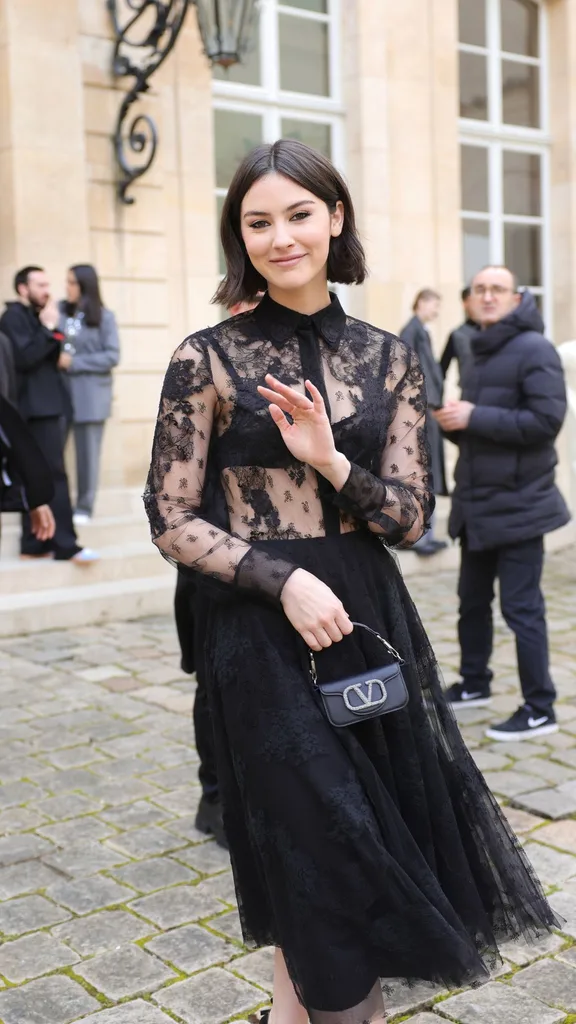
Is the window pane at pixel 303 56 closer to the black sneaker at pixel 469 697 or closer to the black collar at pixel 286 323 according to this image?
the black sneaker at pixel 469 697

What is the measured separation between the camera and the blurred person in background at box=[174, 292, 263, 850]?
3613mm

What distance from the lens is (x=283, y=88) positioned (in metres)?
10.4

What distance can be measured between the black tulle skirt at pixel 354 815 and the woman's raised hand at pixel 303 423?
0.64ft

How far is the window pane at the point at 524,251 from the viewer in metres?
12.3

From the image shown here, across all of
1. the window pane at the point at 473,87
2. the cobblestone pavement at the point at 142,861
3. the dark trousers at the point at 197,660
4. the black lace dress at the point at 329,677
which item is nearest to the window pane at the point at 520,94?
the window pane at the point at 473,87

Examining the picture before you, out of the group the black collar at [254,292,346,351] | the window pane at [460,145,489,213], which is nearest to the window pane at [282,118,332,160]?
the window pane at [460,145,489,213]

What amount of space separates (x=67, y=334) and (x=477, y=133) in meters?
5.74

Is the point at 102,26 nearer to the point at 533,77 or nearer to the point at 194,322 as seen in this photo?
the point at 194,322

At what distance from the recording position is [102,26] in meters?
8.34

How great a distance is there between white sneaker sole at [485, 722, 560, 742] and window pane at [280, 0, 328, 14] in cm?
750

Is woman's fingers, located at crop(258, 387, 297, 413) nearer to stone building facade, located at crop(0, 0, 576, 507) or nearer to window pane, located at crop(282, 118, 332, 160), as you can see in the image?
stone building facade, located at crop(0, 0, 576, 507)

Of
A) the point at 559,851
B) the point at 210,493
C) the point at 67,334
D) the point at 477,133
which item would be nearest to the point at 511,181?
the point at 477,133

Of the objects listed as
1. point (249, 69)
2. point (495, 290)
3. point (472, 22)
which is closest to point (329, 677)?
point (495, 290)

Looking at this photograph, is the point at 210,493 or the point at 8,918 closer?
the point at 210,493
